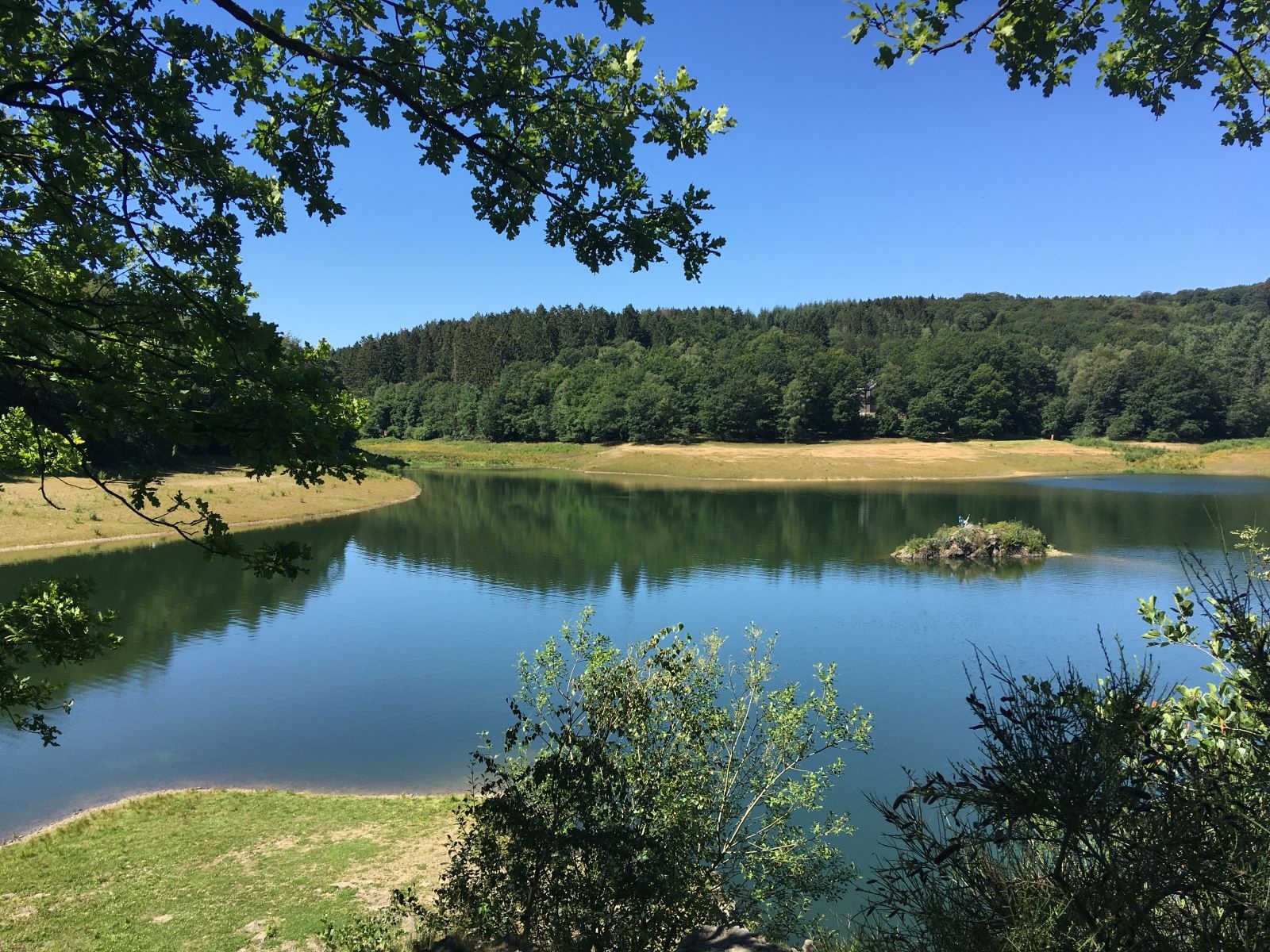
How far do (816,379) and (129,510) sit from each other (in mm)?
82622

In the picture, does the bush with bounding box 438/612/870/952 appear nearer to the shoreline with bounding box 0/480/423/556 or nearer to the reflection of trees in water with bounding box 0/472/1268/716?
the reflection of trees in water with bounding box 0/472/1268/716

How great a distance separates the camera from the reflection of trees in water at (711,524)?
35125 mm

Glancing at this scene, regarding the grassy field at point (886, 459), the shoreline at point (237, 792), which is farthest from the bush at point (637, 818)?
the grassy field at point (886, 459)

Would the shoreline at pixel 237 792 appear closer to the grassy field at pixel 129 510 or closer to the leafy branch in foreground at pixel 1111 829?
the leafy branch in foreground at pixel 1111 829

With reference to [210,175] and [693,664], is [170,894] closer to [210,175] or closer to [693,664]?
[693,664]

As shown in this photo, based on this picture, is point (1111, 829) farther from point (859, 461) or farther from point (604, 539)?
point (859, 461)

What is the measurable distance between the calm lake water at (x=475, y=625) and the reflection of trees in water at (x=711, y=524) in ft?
0.98

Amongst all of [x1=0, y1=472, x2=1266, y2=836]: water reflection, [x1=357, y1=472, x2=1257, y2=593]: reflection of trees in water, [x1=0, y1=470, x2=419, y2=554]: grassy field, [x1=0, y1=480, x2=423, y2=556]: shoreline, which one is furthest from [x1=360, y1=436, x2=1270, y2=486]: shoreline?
[x1=0, y1=480, x2=423, y2=556]: shoreline

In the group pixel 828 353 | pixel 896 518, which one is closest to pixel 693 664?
pixel 896 518

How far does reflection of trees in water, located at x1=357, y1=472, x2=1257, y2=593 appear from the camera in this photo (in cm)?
3512

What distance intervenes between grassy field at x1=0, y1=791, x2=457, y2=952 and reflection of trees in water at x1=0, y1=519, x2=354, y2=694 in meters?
8.22

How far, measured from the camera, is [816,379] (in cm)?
10044

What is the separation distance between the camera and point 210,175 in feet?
14.3

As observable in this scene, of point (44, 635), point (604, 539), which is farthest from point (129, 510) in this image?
point (44, 635)
